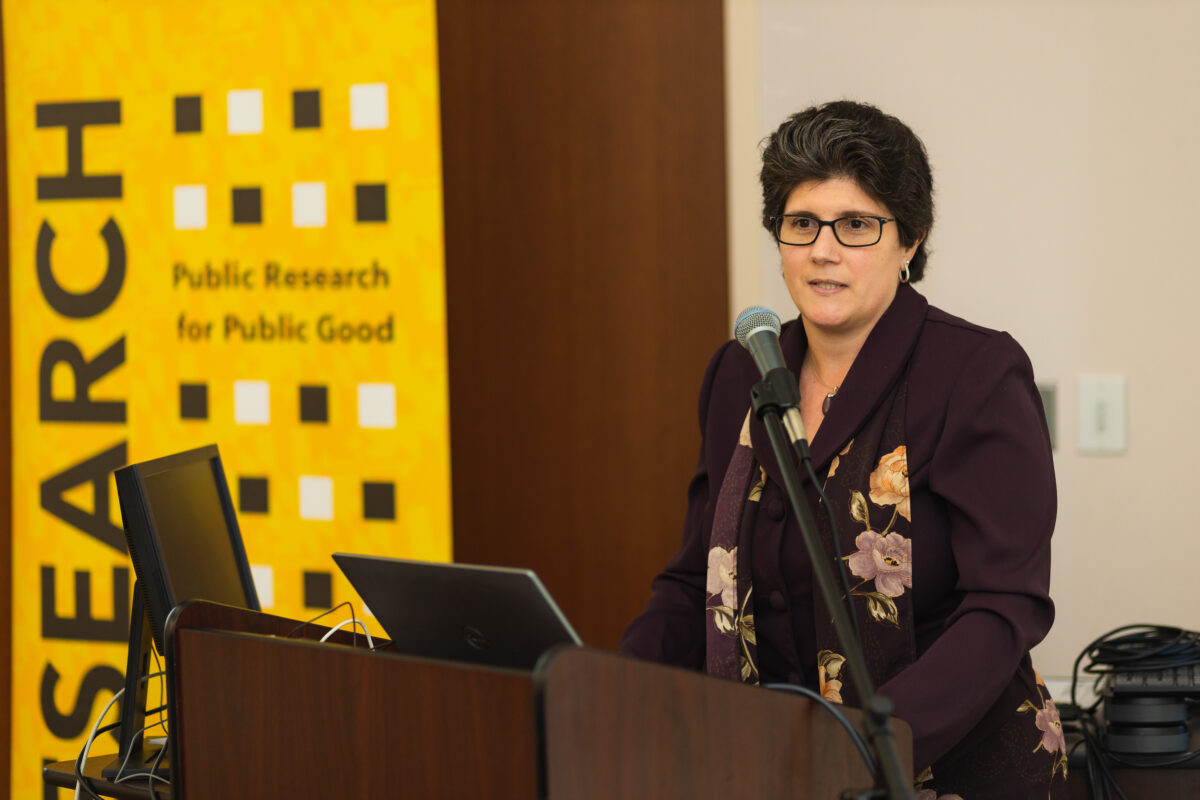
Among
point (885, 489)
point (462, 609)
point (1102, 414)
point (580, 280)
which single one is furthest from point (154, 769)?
point (1102, 414)

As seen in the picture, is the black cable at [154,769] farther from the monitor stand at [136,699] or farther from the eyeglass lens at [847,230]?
the eyeglass lens at [847,230]

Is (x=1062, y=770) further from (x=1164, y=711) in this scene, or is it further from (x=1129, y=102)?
(x=1129, y=102)

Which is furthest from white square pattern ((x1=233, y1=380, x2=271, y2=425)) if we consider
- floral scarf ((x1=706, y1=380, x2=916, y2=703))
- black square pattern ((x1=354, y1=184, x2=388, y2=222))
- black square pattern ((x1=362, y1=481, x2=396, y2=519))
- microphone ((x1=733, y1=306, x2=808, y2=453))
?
microphone ((x1=733, y1=306, x2=808, y2=453))

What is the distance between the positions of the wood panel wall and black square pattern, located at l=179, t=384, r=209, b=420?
72cm

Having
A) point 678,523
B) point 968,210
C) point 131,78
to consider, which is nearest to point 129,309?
point 131,78

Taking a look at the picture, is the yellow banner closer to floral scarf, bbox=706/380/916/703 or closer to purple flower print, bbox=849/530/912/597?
floral scarf, bbox=706/380/916/703

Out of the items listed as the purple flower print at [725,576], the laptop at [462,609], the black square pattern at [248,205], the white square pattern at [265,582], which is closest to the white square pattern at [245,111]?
the black square pattern at [248,205]

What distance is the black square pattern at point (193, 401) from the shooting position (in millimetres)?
2604

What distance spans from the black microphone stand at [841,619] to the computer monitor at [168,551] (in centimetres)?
75

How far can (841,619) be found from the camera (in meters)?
1.07

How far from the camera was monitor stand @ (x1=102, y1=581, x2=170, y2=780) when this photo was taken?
1.63 metres

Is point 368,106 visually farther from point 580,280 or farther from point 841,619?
point 841,619

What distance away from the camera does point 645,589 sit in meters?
3.08

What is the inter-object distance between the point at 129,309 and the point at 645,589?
4.69 feet
